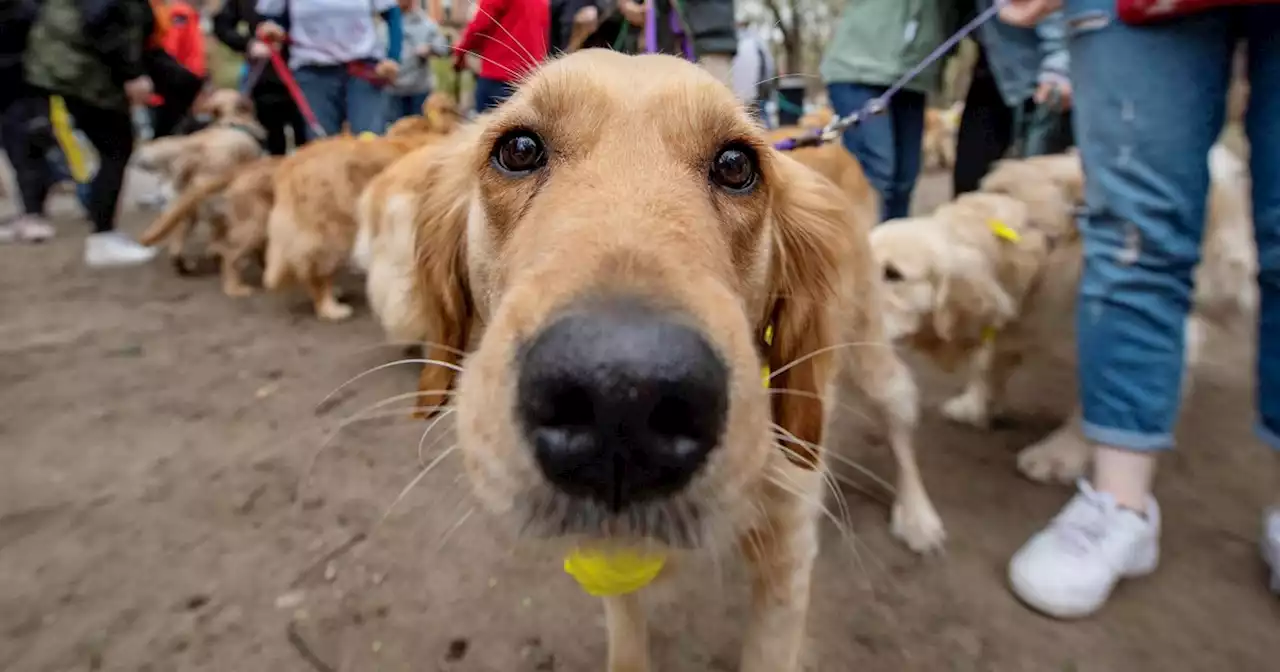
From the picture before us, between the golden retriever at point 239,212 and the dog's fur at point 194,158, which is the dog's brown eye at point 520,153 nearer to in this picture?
the golden retriever at point 239,212

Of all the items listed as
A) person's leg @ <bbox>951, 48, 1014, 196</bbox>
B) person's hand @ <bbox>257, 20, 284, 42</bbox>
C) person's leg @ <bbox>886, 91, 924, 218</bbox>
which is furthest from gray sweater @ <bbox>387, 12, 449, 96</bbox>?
person's leg @ <bbox>951, 48, 1014, 196</bbox>

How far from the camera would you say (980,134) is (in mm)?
4551

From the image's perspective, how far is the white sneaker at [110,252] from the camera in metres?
6.46

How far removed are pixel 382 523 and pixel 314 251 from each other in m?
3.19

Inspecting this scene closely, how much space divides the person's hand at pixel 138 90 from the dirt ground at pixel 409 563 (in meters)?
3.15

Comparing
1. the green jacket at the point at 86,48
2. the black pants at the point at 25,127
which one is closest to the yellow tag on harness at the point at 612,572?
the green jacket at the point at 86,48

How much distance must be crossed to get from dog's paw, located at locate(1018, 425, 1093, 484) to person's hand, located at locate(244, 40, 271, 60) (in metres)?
6.48

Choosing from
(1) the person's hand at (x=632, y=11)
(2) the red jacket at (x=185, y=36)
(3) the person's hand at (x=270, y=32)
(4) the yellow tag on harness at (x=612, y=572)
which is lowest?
(4) the yellow tag on harness at (x=612, y=572)

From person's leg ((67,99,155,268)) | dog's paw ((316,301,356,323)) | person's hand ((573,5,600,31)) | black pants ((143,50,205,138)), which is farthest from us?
black pants ((143,50,205,138))

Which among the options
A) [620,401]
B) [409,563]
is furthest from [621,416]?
[409,563]

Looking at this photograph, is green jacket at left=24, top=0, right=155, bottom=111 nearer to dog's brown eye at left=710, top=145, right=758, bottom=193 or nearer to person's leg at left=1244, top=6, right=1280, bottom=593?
dog's brown eye at left=710, top=145, right=758, bottom=193

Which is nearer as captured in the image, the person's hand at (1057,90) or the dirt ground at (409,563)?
the dirt ground at (409,563)

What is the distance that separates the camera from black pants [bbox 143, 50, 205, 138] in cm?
658

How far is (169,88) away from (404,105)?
2.36 m
